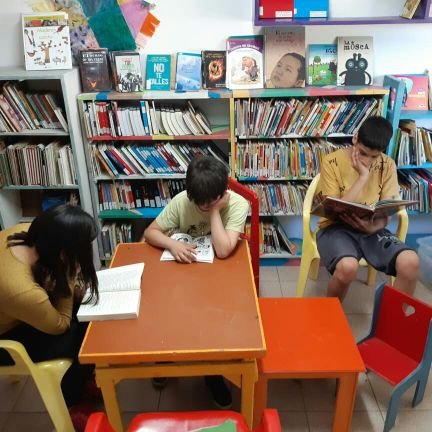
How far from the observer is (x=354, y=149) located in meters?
2.21

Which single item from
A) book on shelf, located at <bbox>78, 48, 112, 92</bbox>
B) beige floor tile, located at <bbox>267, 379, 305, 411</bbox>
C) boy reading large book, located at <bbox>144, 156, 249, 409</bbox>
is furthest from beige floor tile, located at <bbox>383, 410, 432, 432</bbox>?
book on shelf, located at <bbox>78, 48, 112, 92</bbox>

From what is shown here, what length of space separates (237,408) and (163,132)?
1616 millimetres

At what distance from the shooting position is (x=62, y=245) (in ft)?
4.42

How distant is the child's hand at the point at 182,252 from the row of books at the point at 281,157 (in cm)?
106

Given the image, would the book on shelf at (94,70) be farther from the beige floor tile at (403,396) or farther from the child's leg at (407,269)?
the beige floor tile at (403,396)

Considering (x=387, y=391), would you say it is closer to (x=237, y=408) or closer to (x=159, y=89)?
(x=237, y=408)

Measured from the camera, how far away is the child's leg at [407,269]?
200cm

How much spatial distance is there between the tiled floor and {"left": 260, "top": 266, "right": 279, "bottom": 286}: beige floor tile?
2.87 ft

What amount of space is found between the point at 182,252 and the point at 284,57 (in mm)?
1537

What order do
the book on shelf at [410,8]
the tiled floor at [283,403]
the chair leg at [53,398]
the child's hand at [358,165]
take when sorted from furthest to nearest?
the book on shelf at [410,8], the child's hand at [358,165], the tiled floor at [283,403], the chair leg at [53,398]

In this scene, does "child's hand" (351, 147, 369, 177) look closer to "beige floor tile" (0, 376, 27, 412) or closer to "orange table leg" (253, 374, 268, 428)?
"orange table leg" (253, 374, 268, 428)

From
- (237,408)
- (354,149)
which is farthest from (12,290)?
(354,149)

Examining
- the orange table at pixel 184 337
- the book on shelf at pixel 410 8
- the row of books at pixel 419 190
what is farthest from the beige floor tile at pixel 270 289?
the book on shelf at pixel 410 8

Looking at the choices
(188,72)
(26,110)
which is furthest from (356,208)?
(26,110)
